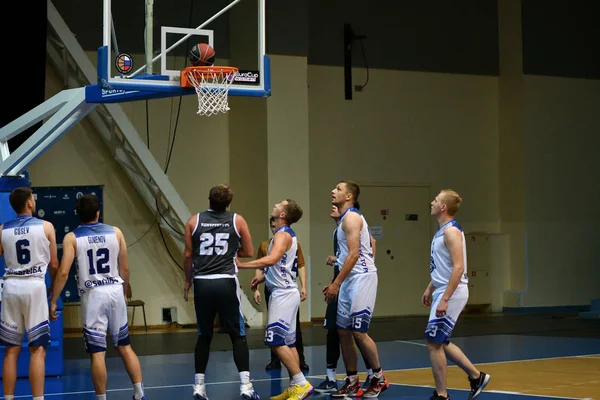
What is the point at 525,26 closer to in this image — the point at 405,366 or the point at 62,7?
the point at 62,7

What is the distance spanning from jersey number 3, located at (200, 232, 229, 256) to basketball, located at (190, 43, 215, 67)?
7.64 feet

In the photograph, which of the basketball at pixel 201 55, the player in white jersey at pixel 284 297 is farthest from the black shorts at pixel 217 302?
the basketball at pixel 201 55

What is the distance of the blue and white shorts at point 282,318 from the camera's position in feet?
27.4

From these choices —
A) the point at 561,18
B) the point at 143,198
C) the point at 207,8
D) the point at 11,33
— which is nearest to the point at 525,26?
the point at 561,18

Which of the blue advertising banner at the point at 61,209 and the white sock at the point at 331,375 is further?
the blue advertising banner at the point at 61,209

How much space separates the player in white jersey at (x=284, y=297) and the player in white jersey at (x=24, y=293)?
5.77 feet

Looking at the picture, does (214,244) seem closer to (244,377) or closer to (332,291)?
(332,291)

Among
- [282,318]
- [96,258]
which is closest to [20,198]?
[96,258]

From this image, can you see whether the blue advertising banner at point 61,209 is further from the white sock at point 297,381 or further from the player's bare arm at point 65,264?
the white sock at point 297,381

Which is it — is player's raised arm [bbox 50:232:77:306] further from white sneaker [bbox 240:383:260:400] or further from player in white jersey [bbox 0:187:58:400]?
white sneaker [bbox 240:383:260:400]

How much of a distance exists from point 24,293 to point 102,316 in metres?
0.68

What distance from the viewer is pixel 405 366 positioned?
444 inches

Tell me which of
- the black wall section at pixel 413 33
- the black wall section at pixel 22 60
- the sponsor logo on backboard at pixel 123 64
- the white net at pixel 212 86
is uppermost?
the black wall section at pixel 413 33

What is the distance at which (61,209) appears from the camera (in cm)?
1599
